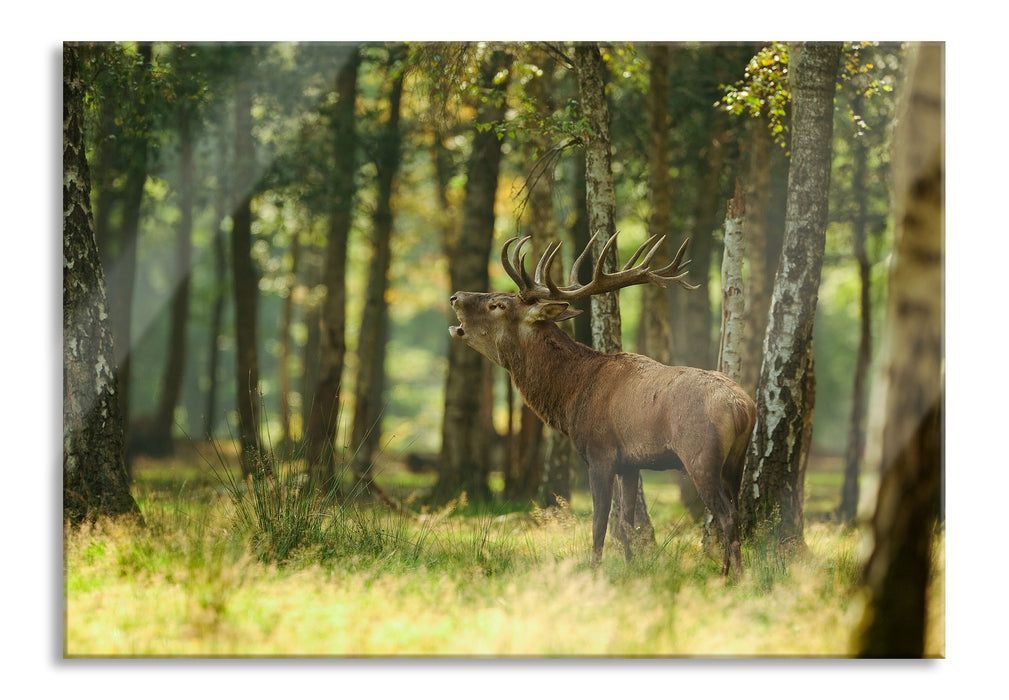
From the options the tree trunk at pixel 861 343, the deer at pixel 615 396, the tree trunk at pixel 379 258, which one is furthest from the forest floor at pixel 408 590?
the tree trunk at pixel 379 258

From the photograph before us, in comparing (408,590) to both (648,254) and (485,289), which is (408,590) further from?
(485,289)

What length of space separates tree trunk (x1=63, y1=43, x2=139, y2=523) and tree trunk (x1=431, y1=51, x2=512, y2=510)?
4.05m

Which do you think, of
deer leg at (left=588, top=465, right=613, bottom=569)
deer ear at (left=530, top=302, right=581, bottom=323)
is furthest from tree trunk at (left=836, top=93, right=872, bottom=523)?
deer leg at (left=588, top=465, right=613, bottom=569)

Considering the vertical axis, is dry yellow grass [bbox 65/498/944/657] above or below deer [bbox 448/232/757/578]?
below

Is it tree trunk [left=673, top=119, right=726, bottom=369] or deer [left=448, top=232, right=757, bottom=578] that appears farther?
tree trunk [left=673, top=119, right=726, bottom=369]

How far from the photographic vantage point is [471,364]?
10617mm

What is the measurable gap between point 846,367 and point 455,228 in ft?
41.2

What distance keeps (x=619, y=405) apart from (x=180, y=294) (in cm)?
973

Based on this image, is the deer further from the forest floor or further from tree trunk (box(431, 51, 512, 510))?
tree trunk (box(431, 51, 512, 510))

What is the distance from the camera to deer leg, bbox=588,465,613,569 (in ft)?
19.5

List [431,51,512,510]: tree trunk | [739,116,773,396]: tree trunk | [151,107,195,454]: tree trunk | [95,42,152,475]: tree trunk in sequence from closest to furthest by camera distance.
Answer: [95,42,152,475]: tree trunk < [739,116,773,396]: tree trunk < [151,107,195,454]: tree trunk < [431,51,512,510]: tree trunk

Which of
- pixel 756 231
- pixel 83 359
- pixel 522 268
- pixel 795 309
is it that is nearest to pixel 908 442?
pixel 795 309
